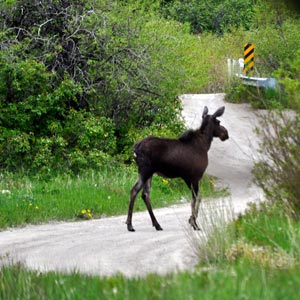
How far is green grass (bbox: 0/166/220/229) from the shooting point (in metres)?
16.0

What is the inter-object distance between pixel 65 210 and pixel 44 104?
5.35 m

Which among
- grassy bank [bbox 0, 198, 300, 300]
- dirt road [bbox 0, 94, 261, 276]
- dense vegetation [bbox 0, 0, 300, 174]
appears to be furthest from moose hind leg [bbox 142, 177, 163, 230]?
dense vegetation [bbox 0, 0, 300, 174]

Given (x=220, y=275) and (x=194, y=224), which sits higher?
(x=220, y=275)

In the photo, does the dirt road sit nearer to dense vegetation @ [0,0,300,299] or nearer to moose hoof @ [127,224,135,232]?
moose hoof @ [127,224,135,232]

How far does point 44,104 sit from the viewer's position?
21.3 meters

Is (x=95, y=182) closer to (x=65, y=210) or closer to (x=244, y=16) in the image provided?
(x=65, y=210)

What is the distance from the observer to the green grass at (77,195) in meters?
16.0

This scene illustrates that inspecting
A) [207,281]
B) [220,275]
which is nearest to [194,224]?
[220,275]

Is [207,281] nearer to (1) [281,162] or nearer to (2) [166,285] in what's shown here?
(2) [166,285]

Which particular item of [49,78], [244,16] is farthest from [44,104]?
[244,16]

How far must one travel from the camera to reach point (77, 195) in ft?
57.3

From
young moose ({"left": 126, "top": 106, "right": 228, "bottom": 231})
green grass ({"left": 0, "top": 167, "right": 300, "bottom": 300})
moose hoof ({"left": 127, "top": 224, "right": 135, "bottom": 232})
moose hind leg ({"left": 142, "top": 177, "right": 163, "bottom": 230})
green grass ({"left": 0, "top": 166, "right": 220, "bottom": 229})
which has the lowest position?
green grass ({"left": 0, "top": 166, "right": 220, "bottom": 229})

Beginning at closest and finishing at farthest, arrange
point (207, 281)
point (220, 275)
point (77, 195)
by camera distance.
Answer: point (207, 281) < point (220, 275) < point (77, 195)

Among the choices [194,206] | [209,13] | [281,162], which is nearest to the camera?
[281,162]
